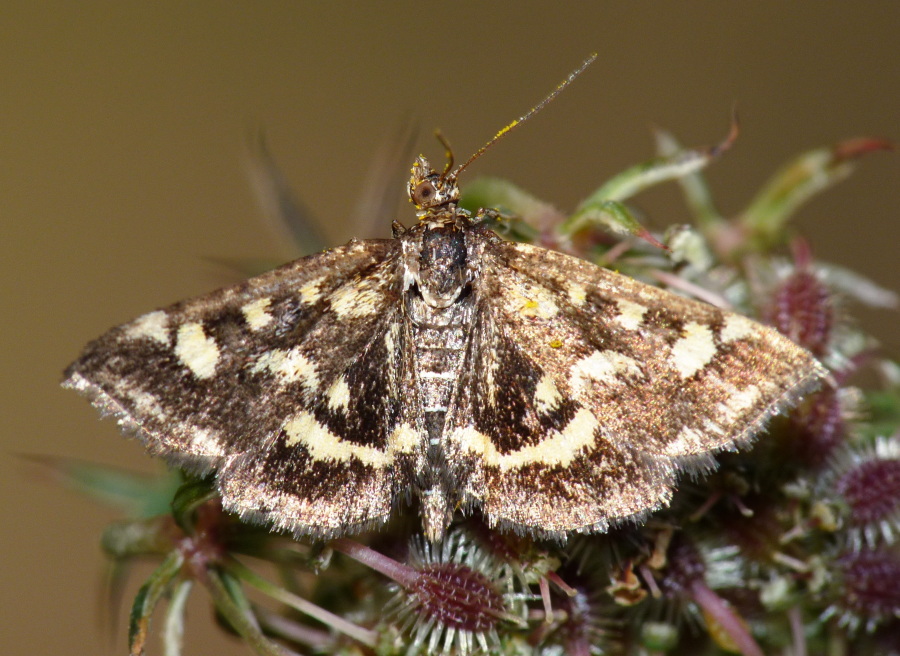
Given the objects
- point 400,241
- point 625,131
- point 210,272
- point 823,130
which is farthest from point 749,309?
point 823,130

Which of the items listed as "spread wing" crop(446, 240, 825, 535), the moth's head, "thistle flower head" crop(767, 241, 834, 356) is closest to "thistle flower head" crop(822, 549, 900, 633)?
"thistle flower head" crop(767, 241, 834, 356)

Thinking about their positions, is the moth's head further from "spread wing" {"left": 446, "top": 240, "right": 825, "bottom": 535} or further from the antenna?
"spread wing" {"left": 446, "top": 240, "right": 825, "bottom": 535}

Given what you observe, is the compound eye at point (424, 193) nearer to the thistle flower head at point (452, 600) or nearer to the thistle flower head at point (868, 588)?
the thistle flower head at point (452, 600)

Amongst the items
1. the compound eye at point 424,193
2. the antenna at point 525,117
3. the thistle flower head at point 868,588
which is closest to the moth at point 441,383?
the compound eye at point 424,193

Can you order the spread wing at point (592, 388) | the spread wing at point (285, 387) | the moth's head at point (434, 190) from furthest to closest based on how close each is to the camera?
the moth's head at point (434, 190)
the spread wing at point (285, 387)
the spread wing at point (592, 388)

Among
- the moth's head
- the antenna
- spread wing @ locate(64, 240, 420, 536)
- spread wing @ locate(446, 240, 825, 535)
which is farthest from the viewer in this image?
the moth's head

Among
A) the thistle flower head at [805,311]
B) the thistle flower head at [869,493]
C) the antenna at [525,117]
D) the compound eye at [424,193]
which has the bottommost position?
the thistle flower head at [869,493]

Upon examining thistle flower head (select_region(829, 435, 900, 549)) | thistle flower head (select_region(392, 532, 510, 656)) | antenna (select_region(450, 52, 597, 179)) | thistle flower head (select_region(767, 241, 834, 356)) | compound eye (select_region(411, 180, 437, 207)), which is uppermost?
antenna (select_region(450, 52, 597, 179))
